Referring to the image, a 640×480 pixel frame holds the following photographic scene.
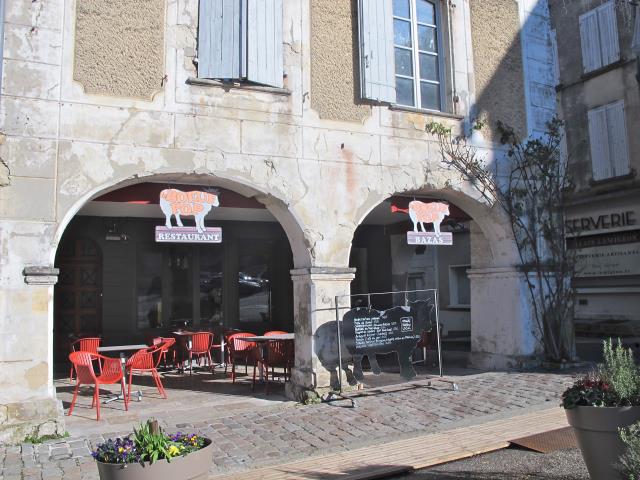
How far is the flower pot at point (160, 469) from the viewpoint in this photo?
3.08 meters

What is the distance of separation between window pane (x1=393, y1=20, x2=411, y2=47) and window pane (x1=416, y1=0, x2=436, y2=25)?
33 cm

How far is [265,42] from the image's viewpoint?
24.5 feet

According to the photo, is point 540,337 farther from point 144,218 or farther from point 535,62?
point 144,218

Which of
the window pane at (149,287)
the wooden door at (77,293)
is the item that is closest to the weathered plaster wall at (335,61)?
the window pane at (149,287)

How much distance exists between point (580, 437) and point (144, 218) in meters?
9.33

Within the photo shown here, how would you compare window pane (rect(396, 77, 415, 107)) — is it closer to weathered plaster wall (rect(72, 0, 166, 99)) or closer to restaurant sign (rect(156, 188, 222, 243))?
restaurant sign (rect(156, 188, 222, 243))

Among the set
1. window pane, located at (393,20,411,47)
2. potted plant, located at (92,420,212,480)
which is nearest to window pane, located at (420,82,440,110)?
window pane, located at (393,20,411,47)

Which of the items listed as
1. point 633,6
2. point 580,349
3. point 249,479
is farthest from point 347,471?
point 633,6

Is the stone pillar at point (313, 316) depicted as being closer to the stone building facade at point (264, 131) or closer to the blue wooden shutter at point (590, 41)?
the stone building facade at point (264, 131)

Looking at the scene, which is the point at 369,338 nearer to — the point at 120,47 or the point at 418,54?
the point at 418,54

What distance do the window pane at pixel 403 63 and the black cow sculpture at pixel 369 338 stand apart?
140 inches

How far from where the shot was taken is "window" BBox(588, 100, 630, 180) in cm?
1436

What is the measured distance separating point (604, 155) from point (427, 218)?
8553 mm

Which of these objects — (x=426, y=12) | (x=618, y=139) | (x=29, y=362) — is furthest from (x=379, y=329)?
(x=618, y=139)
